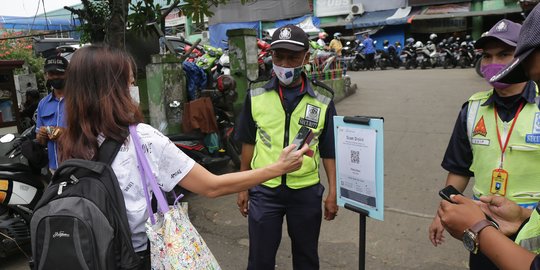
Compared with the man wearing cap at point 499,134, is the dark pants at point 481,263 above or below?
below

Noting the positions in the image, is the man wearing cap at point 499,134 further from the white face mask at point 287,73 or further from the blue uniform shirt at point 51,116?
the blue uniform shirt at point 51,116

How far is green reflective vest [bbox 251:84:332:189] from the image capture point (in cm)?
237

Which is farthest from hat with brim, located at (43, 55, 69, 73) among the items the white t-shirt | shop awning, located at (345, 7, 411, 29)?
shop awning, located at (345, 7, 411, 29)

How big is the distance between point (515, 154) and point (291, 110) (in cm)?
114

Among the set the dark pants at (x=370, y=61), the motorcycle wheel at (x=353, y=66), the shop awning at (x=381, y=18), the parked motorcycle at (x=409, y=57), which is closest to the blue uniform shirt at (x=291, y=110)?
the parked motorcycle at (x=409, y=57)

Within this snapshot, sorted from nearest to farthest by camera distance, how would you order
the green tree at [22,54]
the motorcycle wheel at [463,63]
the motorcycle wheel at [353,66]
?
the green tree at [22,54]
the motorcycle wheel at [463,63]
the motorcycle wheel at [353,66]

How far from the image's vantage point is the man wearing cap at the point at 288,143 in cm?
238

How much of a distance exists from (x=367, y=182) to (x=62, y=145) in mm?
1389

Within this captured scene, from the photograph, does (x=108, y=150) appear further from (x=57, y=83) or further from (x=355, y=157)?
(x=57, y=83)

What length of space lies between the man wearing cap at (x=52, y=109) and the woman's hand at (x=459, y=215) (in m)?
3.27

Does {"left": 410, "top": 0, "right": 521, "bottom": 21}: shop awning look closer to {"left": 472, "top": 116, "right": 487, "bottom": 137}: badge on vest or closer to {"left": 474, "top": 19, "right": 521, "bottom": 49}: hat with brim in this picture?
{"left": 474, "top": 19, "right": 521, "bottom": 49}: hat with brim

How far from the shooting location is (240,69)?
20.7 ft

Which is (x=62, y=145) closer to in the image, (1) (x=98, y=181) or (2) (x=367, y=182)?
(1) (x=98, y=181)

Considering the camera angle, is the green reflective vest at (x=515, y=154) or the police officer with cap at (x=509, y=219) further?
the green reflective vest at (x=515, y=154)
